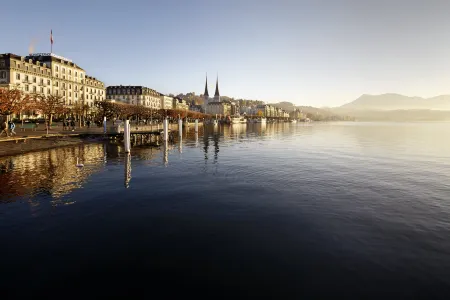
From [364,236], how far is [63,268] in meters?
13.5

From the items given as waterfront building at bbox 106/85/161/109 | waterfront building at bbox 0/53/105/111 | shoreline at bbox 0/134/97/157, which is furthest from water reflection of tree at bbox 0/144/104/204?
waterfront building at bbox 106/85/161/109

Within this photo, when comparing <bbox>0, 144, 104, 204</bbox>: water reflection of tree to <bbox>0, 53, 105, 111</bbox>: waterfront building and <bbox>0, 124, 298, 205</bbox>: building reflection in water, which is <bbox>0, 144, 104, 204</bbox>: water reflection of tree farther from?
<bbox>0, 53, 105, 111</bbox>: waterfront building

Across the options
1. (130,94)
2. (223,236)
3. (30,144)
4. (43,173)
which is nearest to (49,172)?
(43,173)

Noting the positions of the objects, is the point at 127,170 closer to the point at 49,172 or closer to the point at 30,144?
the point at 49,172

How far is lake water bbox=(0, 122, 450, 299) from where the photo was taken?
32.3 feet

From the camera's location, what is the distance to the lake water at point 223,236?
A: 32.3 ft

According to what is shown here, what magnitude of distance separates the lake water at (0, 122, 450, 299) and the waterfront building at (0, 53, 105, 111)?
84.9 metres

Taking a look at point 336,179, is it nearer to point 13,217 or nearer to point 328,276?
point 328,276

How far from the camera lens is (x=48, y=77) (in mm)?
107688

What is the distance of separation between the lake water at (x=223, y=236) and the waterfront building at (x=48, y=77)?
8493 cm

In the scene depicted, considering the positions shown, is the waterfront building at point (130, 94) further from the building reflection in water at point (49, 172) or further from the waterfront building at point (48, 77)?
the building reflection in water at point (49, 172)

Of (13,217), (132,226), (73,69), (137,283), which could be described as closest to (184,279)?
(137,283)

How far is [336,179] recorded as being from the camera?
26.6 m

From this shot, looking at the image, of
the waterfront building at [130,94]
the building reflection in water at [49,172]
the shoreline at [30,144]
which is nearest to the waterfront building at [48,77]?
the waterfront building at [130,94]
